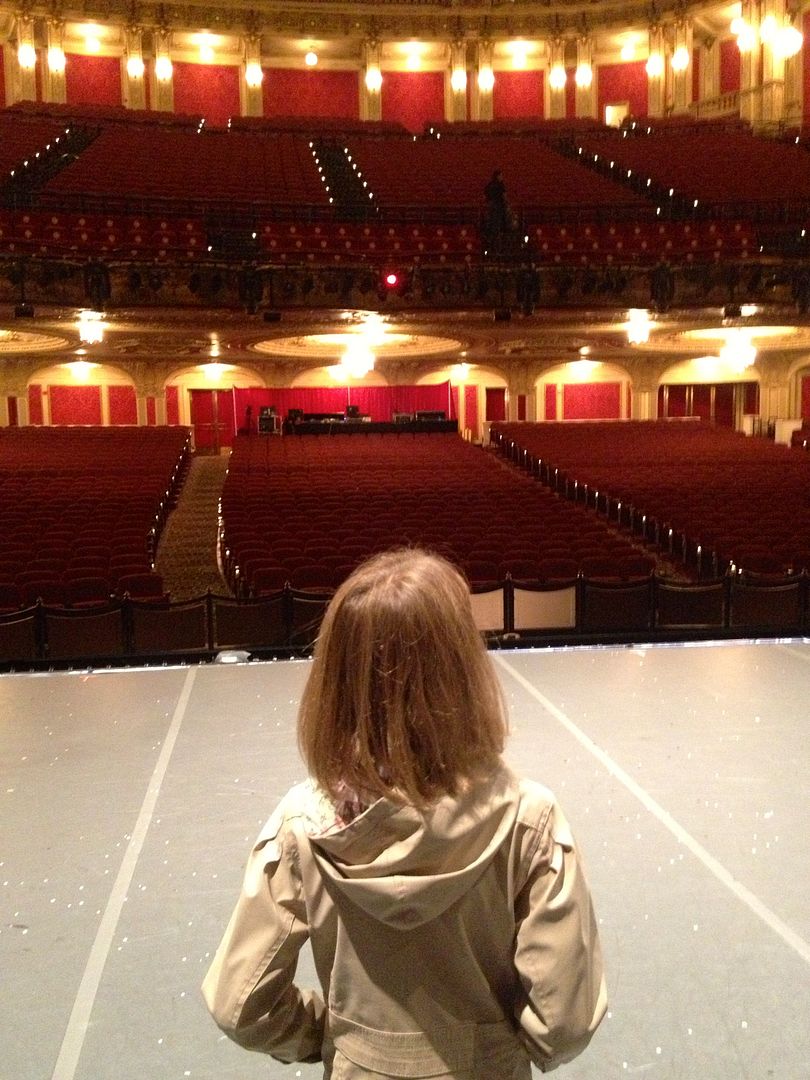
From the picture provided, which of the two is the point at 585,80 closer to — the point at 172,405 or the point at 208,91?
the point at 208,91

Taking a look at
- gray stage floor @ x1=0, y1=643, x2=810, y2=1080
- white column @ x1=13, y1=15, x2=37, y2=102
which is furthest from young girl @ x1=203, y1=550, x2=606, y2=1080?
white column @ x1=13, y1=15, x2=37, y2=102

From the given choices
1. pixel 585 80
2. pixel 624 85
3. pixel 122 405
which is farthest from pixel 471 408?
pixel 624 85

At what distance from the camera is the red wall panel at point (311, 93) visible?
28.7 m

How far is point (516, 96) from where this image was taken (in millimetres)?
29281

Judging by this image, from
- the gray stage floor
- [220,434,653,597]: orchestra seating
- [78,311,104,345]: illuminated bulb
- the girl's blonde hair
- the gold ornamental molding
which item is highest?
the gold ornamental molding

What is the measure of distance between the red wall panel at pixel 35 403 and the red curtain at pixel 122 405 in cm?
163

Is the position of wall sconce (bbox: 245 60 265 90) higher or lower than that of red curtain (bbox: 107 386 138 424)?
higher

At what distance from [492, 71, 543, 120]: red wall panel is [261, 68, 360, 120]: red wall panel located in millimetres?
4601

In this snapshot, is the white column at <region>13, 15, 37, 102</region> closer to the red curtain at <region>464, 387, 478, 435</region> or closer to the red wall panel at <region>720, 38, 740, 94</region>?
the red curtain at <region>464, 387, 478, 435</region>

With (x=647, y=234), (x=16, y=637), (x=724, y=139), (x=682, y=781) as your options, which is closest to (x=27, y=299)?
(x=16, y=637)

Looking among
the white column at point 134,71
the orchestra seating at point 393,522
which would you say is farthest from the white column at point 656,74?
the orchestra seating at point 393,522

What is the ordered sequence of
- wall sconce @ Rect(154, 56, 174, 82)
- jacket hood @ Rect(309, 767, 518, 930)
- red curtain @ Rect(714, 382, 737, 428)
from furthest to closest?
wall sconce @ Rect(154, 56, 174, 82) < red curtain @ Rect(714, 382, 737, 428) < jacket hood @ Rect(309, 767, 518, 930)

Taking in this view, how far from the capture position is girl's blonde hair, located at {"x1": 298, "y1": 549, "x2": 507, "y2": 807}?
114 cm

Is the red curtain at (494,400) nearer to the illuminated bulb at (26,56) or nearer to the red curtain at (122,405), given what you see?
the red curtain at (122,405)
